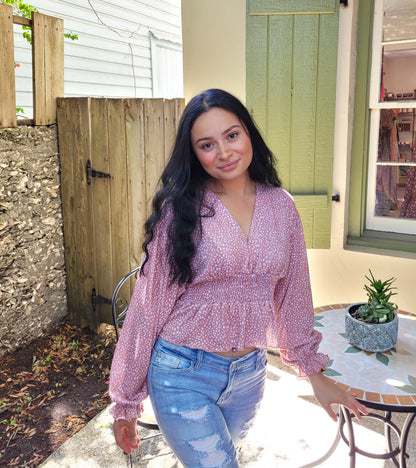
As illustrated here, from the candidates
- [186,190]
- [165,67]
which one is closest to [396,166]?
[186,190]

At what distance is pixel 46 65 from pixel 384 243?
3.03 m

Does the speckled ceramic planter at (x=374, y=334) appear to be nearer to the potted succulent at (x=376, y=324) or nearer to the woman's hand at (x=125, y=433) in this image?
the potted succulent at (x=376, y=324)

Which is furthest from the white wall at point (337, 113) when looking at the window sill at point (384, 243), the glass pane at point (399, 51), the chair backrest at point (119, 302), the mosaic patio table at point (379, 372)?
the chair backrest at point (119, 302)

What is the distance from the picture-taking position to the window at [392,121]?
364 cm

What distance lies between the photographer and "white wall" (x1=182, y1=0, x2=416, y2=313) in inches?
147

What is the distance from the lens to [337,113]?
12.5ft

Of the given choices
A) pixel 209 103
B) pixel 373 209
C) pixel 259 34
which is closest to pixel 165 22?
pixel 259 34

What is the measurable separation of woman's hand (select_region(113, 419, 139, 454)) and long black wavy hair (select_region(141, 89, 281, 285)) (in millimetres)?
487

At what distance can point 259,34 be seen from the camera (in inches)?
146

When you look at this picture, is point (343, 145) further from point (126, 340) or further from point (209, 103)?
point (126, 340)

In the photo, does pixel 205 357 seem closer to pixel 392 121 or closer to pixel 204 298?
pixel 204 298

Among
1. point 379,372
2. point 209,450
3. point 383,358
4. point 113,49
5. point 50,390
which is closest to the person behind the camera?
point 209,450

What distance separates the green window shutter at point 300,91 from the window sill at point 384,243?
0.84 ft

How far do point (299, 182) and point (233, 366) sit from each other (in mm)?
2514
